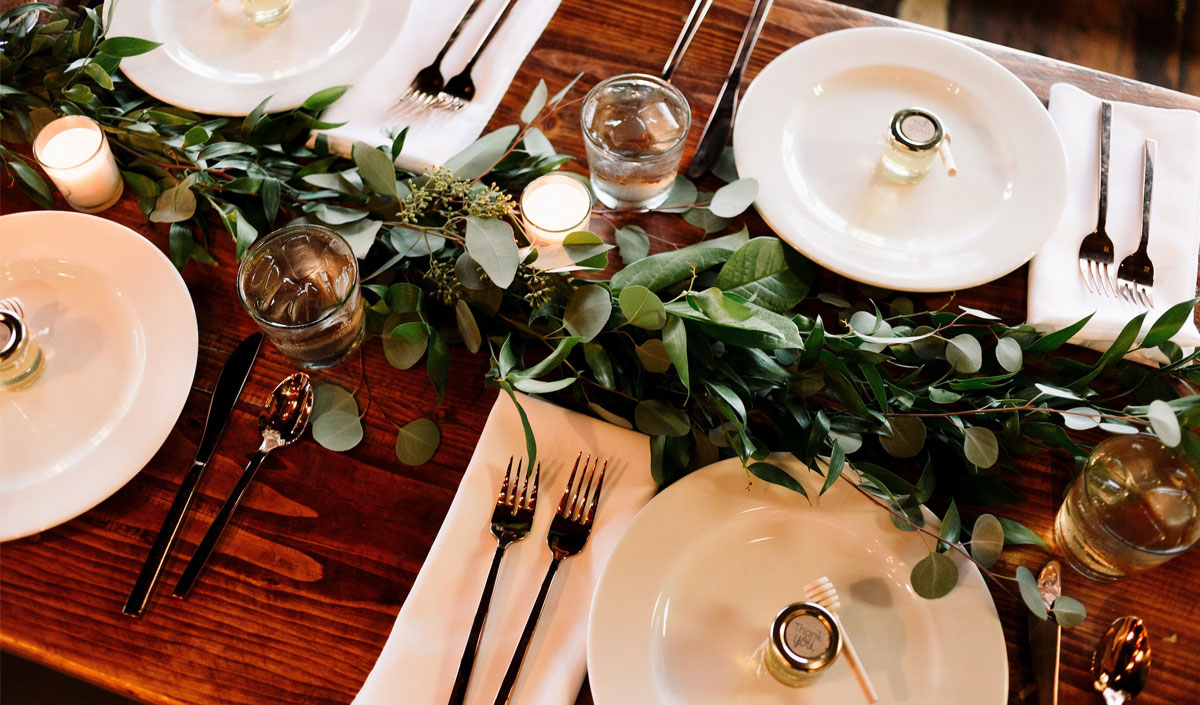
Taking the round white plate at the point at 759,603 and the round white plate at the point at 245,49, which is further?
the round white plate at the point at 245,49

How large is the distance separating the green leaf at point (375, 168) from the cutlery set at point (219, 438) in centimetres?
22

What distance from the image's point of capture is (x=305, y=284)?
88 cm

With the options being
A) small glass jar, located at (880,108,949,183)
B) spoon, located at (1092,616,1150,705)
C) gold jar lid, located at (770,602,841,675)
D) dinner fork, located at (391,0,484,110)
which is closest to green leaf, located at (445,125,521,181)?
dinner fork, located at (391,0,484,110)

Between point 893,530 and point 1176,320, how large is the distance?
0.34m

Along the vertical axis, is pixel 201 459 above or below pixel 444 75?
below

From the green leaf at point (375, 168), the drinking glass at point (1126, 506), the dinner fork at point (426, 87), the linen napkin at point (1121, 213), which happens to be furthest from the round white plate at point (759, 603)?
the dinner fork at point (426, 87)

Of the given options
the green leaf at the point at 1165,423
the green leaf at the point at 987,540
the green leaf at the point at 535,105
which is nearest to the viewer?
the green leaf at the point at 1165,423

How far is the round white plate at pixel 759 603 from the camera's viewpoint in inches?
29.4

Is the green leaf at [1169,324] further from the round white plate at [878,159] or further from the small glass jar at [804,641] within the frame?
the small glass jar at [804,641]

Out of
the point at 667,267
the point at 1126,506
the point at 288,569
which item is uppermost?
the point at 667,267

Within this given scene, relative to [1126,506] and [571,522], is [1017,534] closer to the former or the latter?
[1126,506]

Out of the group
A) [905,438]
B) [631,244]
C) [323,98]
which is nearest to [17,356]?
[323,98]

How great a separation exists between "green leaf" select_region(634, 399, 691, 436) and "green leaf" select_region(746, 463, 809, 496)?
0.08m

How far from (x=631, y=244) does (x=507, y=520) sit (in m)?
0.34
